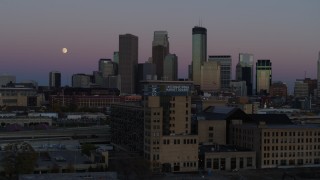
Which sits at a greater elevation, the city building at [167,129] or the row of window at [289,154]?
the city building at [167,129]

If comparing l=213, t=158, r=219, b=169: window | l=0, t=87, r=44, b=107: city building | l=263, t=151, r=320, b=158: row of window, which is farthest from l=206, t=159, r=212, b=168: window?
l=0, t=87, r=44, b=107: city building

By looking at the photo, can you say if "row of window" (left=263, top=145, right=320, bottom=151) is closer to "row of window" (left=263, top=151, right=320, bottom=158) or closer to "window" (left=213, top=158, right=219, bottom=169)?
→ "row of window" (left=263, top=151, right=320, bottom=158)

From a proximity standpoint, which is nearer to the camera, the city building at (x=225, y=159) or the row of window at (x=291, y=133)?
the city building at (x=225, y=159)

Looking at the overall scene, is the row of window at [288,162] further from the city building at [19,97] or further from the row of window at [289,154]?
the city building at [19,97]

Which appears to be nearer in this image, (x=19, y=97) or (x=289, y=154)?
(x=289, y=154)

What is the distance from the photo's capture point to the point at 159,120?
61.0m

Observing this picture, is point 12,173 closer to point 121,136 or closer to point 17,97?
point 121,136

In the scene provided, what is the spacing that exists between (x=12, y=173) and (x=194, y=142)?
20.3m

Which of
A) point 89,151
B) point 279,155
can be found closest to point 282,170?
point 279,155

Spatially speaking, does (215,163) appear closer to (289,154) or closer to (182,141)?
(182,141)

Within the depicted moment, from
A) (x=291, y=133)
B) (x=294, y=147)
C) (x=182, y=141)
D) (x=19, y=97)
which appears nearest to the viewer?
(x=182, y=141)

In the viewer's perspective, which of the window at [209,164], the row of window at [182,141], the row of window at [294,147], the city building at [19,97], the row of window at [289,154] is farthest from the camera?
the city building at [19,97]

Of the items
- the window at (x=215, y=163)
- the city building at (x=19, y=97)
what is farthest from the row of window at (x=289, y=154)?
the city building at (x=19, y=97)

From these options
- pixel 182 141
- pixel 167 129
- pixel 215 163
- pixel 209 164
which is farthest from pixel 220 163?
pixel 167 129
